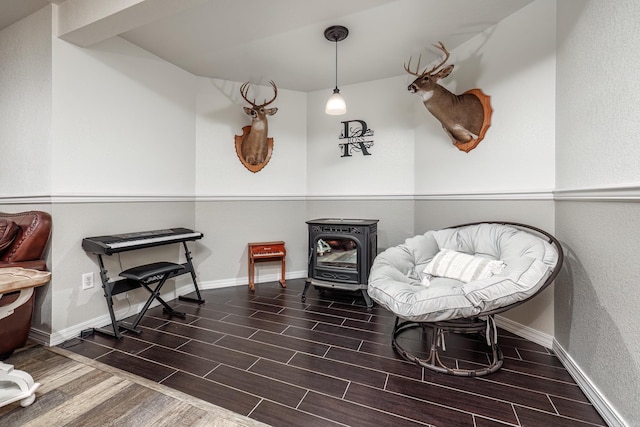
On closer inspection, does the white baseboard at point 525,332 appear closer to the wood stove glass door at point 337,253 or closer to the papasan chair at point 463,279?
the papasan chair at point 463,279

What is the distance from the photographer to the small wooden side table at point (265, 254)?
3514mm

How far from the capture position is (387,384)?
1703mm

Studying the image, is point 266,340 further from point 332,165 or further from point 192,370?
point 332,165

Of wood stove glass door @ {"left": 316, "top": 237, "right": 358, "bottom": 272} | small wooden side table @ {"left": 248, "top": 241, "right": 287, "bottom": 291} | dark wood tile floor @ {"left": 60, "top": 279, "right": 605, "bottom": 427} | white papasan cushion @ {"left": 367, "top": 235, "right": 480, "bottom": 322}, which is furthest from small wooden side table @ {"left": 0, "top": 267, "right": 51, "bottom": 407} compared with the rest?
wood stove glass door @ {"left": 316, "top": 237, "right": 358, "bottom": 272}

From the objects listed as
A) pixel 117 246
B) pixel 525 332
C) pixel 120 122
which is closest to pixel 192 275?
pixel 117 246

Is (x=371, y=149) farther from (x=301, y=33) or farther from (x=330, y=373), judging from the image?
(x=330, y=373)

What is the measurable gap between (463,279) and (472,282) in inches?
14.1

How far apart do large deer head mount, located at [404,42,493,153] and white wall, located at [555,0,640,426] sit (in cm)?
60

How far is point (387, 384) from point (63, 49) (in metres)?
3.26

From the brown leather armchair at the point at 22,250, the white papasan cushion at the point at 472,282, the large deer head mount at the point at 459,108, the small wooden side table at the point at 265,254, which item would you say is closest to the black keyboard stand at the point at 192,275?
the small wooden side table at the point at 265,254

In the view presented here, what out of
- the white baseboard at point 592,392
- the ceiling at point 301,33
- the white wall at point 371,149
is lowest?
the white baseboard at point 592,392

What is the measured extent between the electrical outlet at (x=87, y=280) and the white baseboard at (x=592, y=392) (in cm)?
345

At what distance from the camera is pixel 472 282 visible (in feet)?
5.80

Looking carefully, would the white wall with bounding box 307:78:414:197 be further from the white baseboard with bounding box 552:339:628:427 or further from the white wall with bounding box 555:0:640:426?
the white baseboard with bounding box 552:339:628:427
